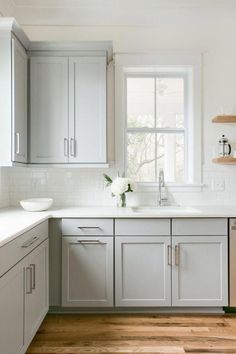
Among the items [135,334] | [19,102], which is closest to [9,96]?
[19,102]

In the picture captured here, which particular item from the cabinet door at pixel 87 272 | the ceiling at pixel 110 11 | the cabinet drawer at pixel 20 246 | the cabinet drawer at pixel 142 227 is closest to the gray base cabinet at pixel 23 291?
the cabinet drawer at pixel 20 246

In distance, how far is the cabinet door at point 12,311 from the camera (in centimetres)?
164

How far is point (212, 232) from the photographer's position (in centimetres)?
271

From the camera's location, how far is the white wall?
130 inches

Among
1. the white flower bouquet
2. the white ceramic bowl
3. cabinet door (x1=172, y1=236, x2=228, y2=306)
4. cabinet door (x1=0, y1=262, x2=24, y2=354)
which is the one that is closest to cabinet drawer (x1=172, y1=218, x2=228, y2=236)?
cabinet door (x1=172, y1=236, x2=228, y2=306)

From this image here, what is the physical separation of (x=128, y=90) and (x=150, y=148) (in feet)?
2.23

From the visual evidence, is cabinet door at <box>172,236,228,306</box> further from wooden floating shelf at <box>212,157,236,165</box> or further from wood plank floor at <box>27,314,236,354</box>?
wooden floating shelf at <box>212,157,236,165</box>

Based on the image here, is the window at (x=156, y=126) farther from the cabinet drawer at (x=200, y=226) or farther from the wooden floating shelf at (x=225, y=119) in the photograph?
the cabinet drawer at (x=200, y=226)

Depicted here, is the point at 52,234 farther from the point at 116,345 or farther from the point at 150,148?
the point at 150,148

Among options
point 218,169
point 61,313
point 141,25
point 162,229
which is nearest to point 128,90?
point 141,25

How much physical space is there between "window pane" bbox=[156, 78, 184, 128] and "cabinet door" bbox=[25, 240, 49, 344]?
1.84 m

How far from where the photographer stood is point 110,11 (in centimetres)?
321

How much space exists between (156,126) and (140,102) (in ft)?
1.04

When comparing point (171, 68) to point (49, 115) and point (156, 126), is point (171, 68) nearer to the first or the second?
point (156, 126)
